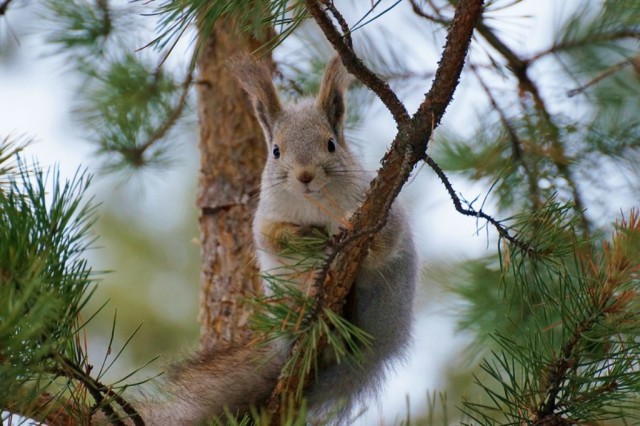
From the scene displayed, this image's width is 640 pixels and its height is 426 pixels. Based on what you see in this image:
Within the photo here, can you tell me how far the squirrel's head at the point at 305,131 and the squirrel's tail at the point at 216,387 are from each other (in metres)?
0.44

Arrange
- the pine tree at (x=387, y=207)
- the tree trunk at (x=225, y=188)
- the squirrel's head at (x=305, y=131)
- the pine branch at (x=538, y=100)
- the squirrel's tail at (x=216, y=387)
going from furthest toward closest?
the tree trunk at (x=225, y=188) < the pine branch at (x=538, y=100) < the squirrel's head at (x=305, y=131) < the squirrel's tail at (x=216, y=387) < the pine tree at (x=387, y=207)

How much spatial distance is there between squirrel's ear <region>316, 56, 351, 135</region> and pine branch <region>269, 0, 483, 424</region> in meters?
0.68

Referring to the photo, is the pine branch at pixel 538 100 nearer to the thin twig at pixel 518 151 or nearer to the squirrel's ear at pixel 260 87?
the thin twig at pixel 518 151

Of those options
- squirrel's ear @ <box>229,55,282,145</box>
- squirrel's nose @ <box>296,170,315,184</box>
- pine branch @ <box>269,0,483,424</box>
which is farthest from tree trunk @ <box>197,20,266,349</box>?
pine branch @ <box>269,0,483,424</box>

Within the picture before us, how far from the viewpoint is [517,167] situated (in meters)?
2.33

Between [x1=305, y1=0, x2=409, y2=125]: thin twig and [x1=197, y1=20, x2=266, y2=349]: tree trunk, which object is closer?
[x1=305, y1=0, x2=409, y2=125]: thin twig

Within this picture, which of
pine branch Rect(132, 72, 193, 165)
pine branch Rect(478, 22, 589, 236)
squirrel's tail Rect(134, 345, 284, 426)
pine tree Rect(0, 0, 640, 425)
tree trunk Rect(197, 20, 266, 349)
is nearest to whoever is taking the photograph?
pine tree Rect(0, 0, 640, 425)

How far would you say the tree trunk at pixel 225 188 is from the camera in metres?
2.53

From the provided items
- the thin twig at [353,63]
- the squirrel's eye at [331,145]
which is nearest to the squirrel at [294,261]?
the squirrel's eye at [331,145]

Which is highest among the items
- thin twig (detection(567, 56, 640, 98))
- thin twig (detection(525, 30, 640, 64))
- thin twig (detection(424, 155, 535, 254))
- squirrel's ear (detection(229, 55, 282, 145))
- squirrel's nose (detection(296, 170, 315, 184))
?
thin twig (detection(525, 30, 640, 64))

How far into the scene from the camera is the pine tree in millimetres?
1292

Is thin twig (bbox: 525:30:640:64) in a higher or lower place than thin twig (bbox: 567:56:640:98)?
higher

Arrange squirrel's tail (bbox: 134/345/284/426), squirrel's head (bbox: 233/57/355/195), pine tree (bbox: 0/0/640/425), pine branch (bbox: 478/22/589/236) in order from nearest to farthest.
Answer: pine tree (bbox: 0/0/640/425)
squirrel's tail (bbox: 134/345/284/426)
squirrel's head (bbox: 233/57/355/195)
pine branch (bbox: 478/22/589/236)

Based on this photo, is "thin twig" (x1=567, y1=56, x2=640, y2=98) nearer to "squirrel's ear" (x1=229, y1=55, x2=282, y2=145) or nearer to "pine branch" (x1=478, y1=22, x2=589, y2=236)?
"pine branch" (x1=478, y1=22, x2=589, y2=236)
